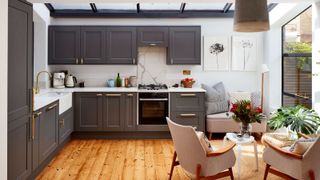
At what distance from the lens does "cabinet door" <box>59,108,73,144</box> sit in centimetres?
482

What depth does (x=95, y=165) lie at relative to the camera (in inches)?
167

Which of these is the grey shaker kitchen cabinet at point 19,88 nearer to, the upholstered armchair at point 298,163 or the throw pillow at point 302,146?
the upholstered armchair at point 298,163

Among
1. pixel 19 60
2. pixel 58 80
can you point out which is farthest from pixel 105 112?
pixel 19 60

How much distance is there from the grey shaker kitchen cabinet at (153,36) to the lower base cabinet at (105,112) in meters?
1.09

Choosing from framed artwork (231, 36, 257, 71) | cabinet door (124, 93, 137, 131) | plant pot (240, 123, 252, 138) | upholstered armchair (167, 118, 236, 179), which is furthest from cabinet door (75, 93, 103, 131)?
framed artwork (231, 36, 257, 71)

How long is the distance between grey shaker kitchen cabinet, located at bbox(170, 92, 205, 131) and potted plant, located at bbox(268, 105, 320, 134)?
5.66ft

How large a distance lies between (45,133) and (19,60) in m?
1.31

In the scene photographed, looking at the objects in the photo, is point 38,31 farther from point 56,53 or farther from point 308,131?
point 308,131

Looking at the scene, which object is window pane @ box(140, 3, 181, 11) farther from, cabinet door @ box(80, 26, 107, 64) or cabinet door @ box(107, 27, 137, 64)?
cabinet door @ box(80, 26, 107, 64)

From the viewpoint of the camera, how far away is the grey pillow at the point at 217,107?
5.83 m

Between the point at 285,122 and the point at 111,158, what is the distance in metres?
2.55

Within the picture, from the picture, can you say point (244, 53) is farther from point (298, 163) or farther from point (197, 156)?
point (197, 156)

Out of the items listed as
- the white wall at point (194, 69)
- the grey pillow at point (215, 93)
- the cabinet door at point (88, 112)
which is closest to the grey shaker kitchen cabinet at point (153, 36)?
the white wall at point (194, 69)

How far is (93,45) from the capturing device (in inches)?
233
